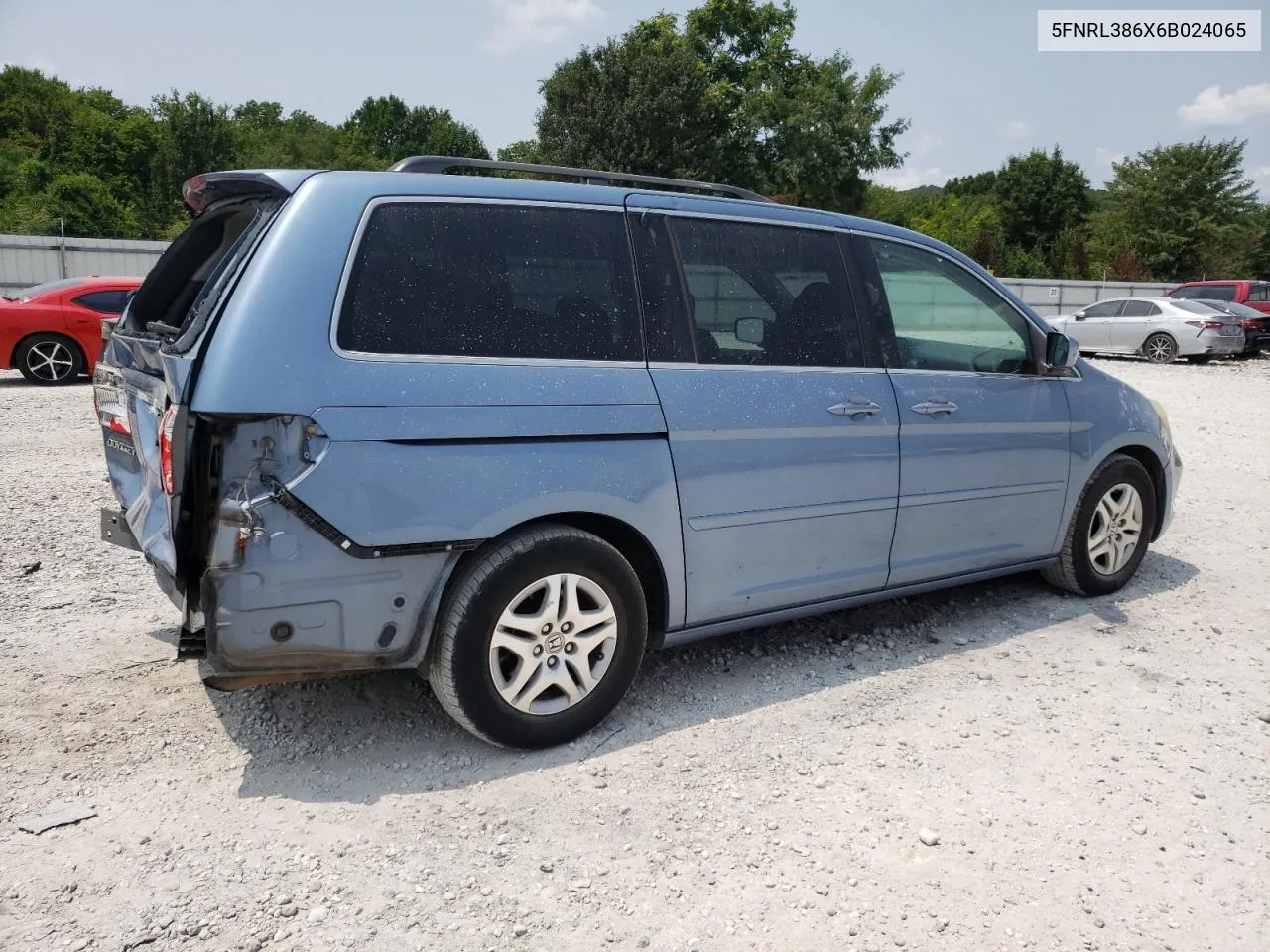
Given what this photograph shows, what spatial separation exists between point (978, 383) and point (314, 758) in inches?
123

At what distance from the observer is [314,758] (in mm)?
3361

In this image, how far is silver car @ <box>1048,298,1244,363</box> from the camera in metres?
20.8

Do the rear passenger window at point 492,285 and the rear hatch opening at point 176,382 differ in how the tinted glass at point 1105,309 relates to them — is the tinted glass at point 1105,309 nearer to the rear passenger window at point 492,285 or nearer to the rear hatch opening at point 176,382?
the rear passenger window at point 492,285

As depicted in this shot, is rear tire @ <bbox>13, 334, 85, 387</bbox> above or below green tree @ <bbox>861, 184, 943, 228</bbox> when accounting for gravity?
below

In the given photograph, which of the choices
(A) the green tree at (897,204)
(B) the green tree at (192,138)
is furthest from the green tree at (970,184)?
(B) the green tree at (192,138)

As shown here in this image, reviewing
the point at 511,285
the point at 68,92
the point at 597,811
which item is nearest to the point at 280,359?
the point at 511,285

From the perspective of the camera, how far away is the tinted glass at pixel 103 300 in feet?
42.0

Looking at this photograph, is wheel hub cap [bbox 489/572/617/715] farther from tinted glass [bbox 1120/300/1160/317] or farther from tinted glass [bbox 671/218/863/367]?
tinted glass [bbox 1120/300/1160/317]

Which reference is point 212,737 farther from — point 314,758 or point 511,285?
point 511,285

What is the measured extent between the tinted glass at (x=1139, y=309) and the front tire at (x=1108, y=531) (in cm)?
1837

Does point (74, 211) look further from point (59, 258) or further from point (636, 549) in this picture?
point (636, 549)

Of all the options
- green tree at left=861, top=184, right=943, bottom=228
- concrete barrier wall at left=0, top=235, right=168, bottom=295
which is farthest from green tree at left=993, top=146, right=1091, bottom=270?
concrete barrier wall at left=0, top=235, right=168, bottom=295

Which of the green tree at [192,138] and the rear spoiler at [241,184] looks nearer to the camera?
the rear spoiler at [241,184]

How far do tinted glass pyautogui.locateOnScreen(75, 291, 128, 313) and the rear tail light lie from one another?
11128 mm
